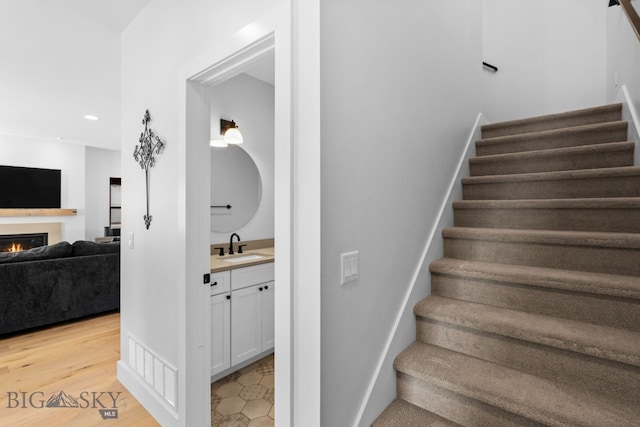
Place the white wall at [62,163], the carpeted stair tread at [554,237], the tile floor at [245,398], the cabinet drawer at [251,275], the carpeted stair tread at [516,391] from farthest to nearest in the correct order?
the white wall at [62,163]
the cabinet drawer at [251,275]
the tile floor at [245,398]
the carpeted stair tread at [554,237]
the carpeted stair tread at [516,391]

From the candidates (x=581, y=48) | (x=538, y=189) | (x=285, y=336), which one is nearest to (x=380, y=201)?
(x=285, y=336)

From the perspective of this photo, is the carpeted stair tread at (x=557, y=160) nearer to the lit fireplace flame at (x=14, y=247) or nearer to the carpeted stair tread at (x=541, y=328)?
the carpeted stair tread at (x=541, y=328)

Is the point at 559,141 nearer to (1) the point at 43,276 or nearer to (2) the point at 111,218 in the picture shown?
(1) the point at 43,276

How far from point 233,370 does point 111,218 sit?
6.76 m

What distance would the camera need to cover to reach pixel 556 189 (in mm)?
1993

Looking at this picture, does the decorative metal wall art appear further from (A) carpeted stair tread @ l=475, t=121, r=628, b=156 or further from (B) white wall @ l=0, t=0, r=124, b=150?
(A) carpeted stair tread @ l=475, t=121, r=628, b=156

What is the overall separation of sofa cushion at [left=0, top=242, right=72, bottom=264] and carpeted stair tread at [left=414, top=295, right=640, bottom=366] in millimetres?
3930

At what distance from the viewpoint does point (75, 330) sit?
11.5ft

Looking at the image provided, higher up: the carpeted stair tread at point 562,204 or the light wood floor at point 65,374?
the carpeted stair tread at point 562,204

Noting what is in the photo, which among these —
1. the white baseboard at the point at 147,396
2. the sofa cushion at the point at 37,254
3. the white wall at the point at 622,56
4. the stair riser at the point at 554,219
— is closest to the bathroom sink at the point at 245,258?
the white baseboard at the point at 147,396

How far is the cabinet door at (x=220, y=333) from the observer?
2.35m

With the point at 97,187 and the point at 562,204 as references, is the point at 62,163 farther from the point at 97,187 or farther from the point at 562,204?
the point at 562,204

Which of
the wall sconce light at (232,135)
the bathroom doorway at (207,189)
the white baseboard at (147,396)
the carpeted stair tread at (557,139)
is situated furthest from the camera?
the wall sconce light at (232,135)

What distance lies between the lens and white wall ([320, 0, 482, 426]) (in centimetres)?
116
